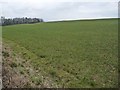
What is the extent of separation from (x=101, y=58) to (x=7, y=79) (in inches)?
293

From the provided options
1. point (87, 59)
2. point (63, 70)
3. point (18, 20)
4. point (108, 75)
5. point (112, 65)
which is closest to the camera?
point (108, 75)

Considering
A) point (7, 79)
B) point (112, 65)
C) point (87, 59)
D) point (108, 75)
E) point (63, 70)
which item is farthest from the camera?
point (87, 59)

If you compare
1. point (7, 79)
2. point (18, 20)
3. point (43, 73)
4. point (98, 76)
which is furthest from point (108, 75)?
point (18, 20)

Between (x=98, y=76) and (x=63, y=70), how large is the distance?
1.92 metres

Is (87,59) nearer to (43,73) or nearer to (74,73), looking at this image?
(74,73)

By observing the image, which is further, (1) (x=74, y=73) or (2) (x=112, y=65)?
(2) (x=112, y=65)

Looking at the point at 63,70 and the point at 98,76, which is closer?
the point at 98,76

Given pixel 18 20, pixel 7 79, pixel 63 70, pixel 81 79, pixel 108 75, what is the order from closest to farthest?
pixel 7 79, pixel 81 79, pixel 108 75, pixel 63 70, pixel 18 20

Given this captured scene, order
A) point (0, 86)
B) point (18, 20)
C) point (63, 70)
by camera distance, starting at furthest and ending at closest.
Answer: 1. point (18, 20)
2. point (63, 70)
3. point (0, 86)

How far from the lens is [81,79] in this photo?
32.4 ft

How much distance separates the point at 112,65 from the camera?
1247 centimetres

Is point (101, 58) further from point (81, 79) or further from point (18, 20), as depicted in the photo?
point (18, 20)

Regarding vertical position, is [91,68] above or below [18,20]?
below

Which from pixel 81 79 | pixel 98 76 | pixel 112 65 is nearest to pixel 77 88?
pixel 81 79
